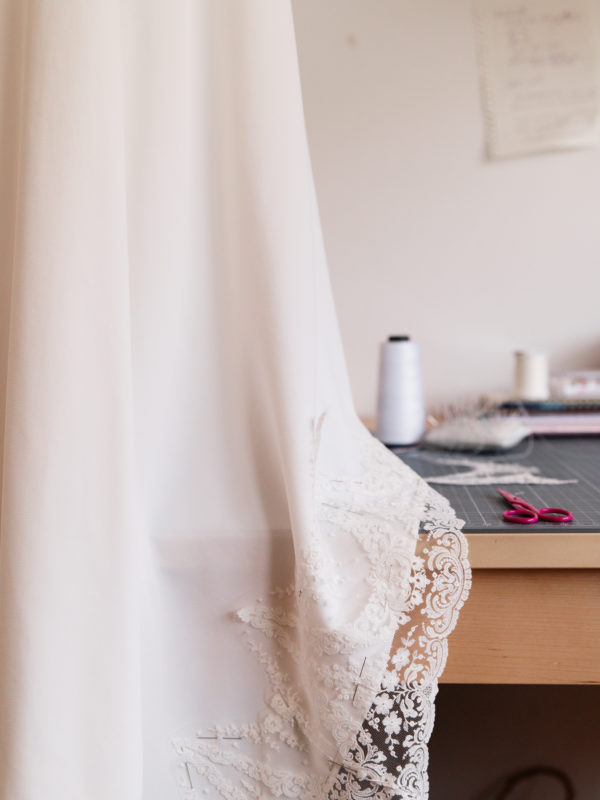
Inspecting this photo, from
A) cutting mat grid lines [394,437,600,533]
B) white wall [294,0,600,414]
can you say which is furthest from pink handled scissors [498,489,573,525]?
white wall [294,0,600,414]

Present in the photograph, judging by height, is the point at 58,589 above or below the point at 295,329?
below

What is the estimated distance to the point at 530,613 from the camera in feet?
1.98

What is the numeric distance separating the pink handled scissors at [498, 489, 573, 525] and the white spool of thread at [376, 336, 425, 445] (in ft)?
1.16

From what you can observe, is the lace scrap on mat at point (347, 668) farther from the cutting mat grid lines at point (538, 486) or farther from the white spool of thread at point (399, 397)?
the white spool of thread at point (399, 397)

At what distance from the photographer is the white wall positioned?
120 centimetres

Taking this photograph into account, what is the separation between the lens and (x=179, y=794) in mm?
543

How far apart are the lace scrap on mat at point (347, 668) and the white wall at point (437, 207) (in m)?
0.72

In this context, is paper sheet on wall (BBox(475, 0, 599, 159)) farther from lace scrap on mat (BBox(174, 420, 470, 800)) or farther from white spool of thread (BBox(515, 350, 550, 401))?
lace scrap on mat (BBox(174, 420, 470, 800))

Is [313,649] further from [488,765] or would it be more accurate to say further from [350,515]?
[488,765]

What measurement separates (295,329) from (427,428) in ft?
2.16

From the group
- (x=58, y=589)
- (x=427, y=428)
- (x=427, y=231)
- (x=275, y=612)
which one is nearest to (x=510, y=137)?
(x=427, y=231)

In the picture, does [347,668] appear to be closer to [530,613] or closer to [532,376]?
[530,613]

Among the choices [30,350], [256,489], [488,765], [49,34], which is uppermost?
[49,34]

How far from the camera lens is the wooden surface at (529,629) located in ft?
1.95
